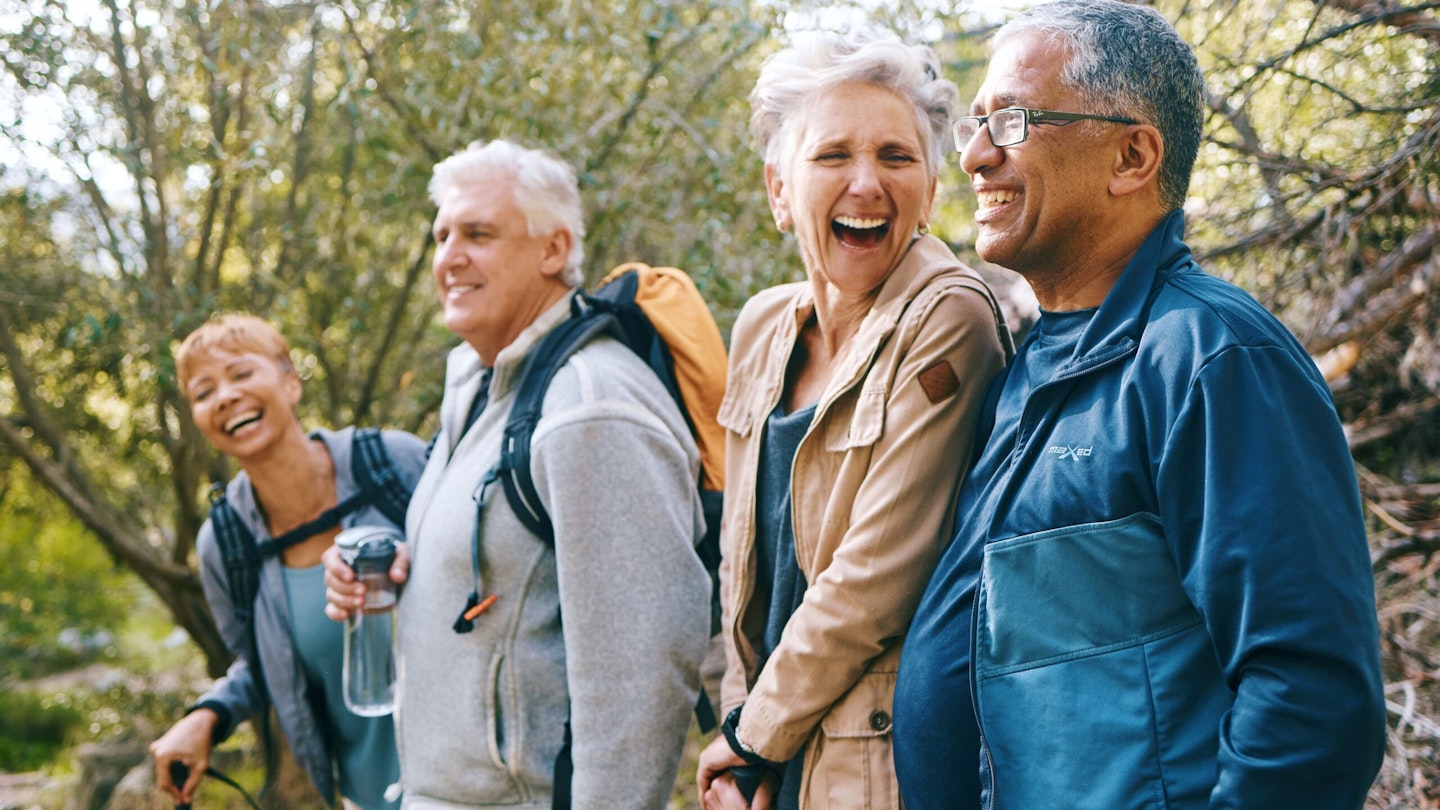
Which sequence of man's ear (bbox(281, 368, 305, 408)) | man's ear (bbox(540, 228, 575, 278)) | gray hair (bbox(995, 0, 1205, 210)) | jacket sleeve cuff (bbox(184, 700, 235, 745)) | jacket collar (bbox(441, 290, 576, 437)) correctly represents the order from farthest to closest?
man's ear (bbox(281, 368, 305, 408))
jacket sleeve cuff (bbox(184, 700, 235, 745))
man's ear (bbox(540, 228, 575, 278))
jacket collar (bbox(441, 290, 576, 437))
gray hair (bbox(995, 0, 1205, 210))

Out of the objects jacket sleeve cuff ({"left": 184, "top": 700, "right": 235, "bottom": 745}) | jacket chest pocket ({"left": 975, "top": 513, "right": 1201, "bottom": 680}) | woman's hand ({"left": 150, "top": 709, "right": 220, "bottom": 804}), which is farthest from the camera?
jacket sleeve cuff ({"left": 184, "top": 700, "right": 235, "bottom": 745})

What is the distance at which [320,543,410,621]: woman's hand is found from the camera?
2.27 metres

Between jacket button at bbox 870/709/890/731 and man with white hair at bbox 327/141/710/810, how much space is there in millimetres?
520

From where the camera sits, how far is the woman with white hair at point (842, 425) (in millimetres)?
1612

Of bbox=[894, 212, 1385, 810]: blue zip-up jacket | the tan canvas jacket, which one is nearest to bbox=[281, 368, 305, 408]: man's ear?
the tan canvas jacket

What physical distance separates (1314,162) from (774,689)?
7.46 ft

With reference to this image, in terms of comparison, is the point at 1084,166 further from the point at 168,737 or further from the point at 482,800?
the point at 168,737

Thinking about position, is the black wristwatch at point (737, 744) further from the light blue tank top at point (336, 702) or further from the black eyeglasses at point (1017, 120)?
the light blue tank top at point (336, 702)

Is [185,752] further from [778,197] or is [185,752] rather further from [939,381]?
[939,381]

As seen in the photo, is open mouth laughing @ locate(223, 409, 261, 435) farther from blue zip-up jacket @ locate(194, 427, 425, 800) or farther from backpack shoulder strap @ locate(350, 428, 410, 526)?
backpack shoulder strap @ locate(350, 428, 410, 526)

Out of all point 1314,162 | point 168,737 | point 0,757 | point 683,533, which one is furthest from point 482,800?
point 0,757

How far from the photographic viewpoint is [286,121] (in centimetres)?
456

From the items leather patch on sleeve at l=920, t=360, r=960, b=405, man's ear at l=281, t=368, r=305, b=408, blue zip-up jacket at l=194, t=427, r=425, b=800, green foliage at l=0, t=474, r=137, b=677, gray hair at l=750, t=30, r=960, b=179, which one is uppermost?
gray hair at l=750, t=30, r=960, b=179

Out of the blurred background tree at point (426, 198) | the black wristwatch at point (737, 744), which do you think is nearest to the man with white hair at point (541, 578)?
the black wristwatch at point (737, 744)
